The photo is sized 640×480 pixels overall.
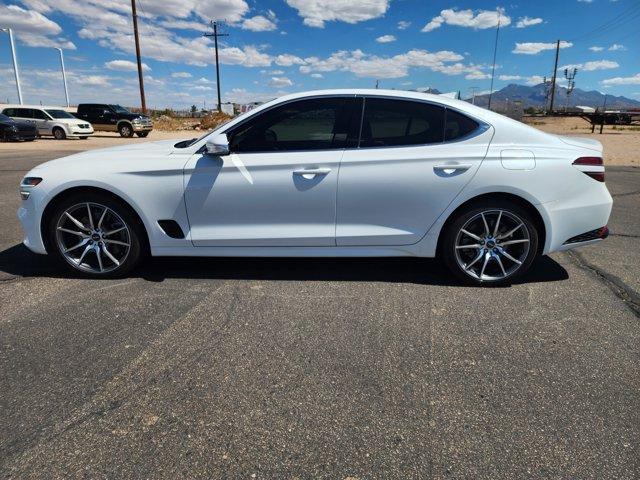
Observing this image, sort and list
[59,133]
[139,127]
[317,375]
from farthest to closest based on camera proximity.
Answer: [139,127]
[59,133]
[317,375]

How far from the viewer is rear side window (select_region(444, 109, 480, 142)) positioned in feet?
12.6

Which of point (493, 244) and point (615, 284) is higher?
Answer: point (493, 244)

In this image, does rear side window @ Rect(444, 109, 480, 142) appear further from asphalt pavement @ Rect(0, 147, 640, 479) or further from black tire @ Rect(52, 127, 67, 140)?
black tire @ Rect(52, 127, 67, 140)

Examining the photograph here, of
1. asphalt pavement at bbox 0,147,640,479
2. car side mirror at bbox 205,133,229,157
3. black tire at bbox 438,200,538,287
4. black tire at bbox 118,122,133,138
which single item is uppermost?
car side mirror at bbox 205,133,229,157

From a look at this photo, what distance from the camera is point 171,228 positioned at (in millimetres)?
3947

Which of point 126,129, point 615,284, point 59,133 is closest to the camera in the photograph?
point 615,284

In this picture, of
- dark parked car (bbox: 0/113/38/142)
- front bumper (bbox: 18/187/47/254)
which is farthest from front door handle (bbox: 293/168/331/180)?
dark parked car (bbox: 0/113/38/142)

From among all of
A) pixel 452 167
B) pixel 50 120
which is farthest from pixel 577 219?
pixel 50 120

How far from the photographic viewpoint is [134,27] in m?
33.8

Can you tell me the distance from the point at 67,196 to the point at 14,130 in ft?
72.8

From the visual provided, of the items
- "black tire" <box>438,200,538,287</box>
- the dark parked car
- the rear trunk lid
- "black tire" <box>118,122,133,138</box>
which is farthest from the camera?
"black tire" <box>118,122,133,138</box>

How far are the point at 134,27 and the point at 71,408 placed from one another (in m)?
37.3

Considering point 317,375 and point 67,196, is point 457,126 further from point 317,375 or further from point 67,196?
point 67,196

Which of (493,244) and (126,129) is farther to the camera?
(126,129)
